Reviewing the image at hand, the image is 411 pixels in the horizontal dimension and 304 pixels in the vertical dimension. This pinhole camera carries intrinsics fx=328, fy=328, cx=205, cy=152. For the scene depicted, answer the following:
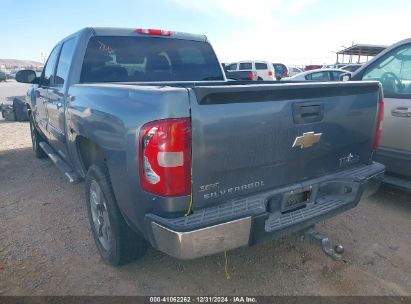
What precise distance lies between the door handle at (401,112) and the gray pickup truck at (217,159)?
1015 mm

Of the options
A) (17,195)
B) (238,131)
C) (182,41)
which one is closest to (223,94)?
(238,131)

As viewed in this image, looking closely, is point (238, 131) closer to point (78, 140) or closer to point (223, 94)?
point (223, 94)

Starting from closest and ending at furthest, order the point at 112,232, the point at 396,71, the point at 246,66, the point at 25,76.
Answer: the point at 112,232 < the point at 396,71 < the point at 25,76 < the point at 246,66

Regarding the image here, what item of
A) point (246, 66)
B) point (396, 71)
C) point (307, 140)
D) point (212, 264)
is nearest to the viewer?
point (307, 140)

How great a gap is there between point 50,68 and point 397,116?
4671mm

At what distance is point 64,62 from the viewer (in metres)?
3.96

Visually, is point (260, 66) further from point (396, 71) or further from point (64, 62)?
point (64, 62)

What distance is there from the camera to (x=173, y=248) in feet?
6.46

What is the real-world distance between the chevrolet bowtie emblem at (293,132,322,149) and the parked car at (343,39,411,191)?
6.23ft

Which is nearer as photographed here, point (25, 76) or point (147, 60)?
point (147, 60)

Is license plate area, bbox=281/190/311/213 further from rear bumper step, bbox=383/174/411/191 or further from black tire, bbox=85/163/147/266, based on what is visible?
rear bumper step, bbox=383/174/411/191

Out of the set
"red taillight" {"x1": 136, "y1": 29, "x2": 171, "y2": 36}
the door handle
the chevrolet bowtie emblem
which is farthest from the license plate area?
"red taillight" {"x1": 136, "y1": 29, "x2": 171, "y2": 36}

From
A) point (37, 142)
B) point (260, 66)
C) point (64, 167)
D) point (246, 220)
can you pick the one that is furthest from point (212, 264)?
point (260, 66)

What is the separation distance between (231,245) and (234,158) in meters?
0.55
